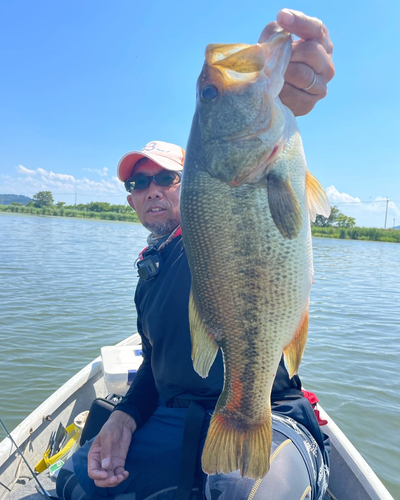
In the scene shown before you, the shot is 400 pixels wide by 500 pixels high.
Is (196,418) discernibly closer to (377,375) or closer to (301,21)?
(301,21)

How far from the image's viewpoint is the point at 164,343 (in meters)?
2.38

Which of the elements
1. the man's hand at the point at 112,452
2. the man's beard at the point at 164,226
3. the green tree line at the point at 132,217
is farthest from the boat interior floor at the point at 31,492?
the green tree line at the point at 132,217

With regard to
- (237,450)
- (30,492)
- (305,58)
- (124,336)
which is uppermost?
(305,58)

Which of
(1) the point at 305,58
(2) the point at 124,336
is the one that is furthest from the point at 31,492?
(2) the point at 124,336

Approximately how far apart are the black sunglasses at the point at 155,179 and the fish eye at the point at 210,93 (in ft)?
4.07

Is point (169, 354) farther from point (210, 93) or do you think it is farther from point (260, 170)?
point (210, 93)

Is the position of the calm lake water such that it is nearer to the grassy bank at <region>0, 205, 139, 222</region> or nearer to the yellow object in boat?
the yellow object in boat

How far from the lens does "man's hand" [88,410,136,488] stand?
85.5 inches

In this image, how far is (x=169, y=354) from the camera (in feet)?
7.64

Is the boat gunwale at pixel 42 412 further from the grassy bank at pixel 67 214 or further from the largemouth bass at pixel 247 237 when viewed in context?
the grassy bank at pixel 67 214

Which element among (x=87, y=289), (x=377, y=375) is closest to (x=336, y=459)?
(x=377, y=375)

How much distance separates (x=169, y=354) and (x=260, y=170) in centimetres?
131

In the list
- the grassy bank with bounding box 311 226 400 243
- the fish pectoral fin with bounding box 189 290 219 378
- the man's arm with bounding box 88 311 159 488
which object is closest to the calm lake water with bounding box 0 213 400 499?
the man's arm with bounding box 88 311 159 488

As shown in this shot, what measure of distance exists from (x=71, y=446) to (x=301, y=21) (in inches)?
142
